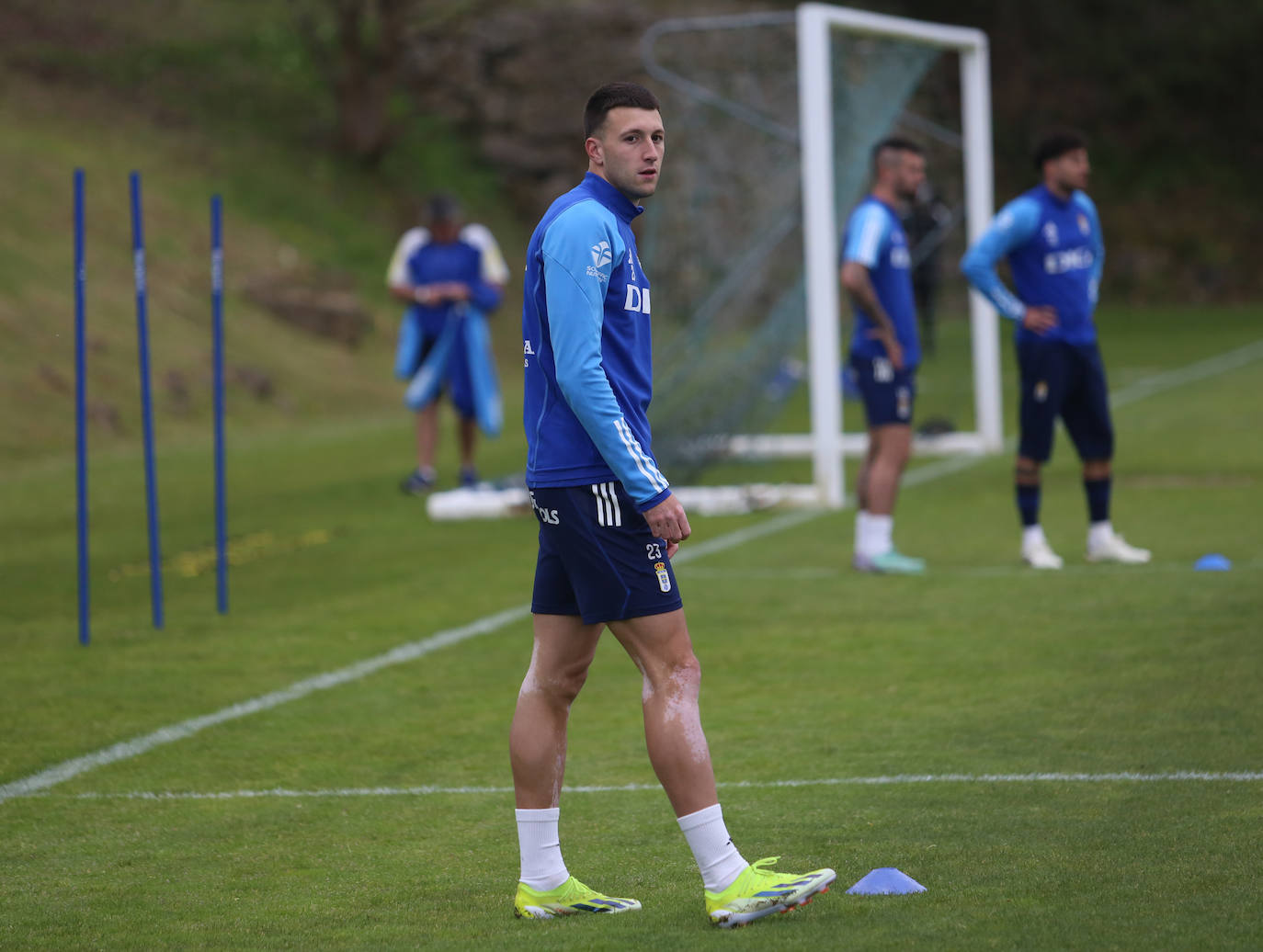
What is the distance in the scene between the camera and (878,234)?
9.88 meters

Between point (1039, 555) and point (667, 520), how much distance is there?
19.9 ft

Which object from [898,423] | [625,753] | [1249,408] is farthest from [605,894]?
[1249,408]

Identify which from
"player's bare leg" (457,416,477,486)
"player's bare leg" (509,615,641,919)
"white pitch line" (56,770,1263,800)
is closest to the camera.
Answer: "player's bare leg" (509,615,641,919)

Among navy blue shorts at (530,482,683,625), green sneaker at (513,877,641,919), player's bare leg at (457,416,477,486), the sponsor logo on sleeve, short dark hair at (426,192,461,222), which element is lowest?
green sneaker at (513,877,641,919)

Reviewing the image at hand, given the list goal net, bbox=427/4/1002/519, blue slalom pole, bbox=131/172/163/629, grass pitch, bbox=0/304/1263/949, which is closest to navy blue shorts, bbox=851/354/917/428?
grass pitch, bbox=0/304/1263/949

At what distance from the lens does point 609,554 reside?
4.55 meters

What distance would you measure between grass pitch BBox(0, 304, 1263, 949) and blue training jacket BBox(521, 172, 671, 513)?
114cm

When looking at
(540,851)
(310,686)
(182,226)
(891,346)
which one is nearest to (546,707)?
(540,851)

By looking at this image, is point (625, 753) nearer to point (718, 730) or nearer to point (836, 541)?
point (718, 730)

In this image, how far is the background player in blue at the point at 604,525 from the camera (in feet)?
14.6

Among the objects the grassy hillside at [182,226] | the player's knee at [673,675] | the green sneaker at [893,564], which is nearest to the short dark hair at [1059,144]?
the green sneaker at [893,564]

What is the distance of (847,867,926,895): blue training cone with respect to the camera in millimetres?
4633

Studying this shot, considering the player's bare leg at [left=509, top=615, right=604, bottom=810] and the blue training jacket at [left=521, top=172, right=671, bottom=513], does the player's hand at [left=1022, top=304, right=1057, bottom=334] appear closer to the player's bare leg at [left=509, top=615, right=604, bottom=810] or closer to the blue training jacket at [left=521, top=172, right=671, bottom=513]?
the blue training jacket at [left=521, top=172, right=671, bottom=513]

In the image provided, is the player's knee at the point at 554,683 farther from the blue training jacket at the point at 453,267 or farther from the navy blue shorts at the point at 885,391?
the blue training jacket at the point at 453,267
